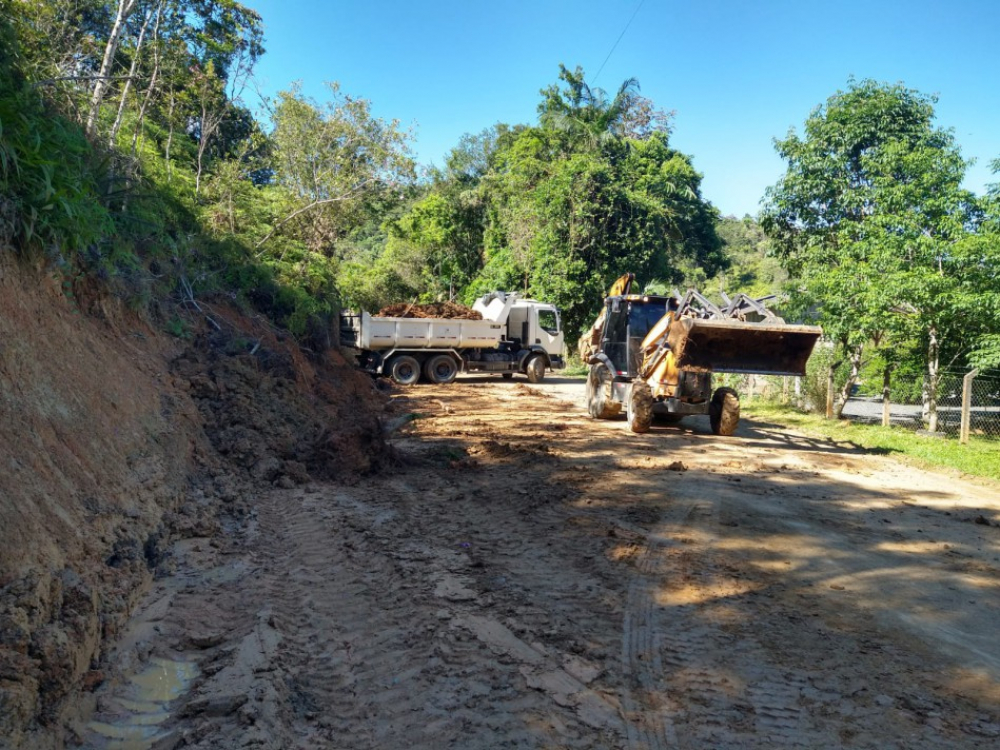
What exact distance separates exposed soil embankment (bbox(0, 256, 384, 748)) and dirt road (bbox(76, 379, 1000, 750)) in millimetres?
253

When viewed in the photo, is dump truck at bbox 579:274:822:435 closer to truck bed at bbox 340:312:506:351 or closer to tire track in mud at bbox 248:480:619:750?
tire track in mud at bbox 248:480:619:750

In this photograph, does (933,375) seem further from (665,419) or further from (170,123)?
(170,123)

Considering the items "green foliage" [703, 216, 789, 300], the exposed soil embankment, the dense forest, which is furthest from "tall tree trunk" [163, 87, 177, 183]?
"green foliage" [703, 216, 789, 300]

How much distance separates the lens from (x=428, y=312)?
2009cm

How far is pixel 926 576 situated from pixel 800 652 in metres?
2.03

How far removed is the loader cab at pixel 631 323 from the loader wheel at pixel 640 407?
1174mm

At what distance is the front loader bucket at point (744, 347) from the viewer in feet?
33.0

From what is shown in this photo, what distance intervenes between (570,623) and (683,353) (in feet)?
23.0

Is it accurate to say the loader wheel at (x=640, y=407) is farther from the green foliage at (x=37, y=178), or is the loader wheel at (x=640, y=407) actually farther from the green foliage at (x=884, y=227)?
the green foliage at (x=37, y=178)

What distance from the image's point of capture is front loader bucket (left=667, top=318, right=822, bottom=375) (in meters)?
10.1

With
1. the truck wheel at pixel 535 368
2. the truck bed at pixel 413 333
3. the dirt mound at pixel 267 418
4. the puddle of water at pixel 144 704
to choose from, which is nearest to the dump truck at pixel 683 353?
the dirt mound at pixel 267 418

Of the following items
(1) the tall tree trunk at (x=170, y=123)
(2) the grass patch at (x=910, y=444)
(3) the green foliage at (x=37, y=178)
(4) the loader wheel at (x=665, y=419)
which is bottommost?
(2) the grass patch at (x=910, y=444)

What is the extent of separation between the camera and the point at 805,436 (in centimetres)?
1270

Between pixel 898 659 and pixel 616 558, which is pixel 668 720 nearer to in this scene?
pixel 898 659
